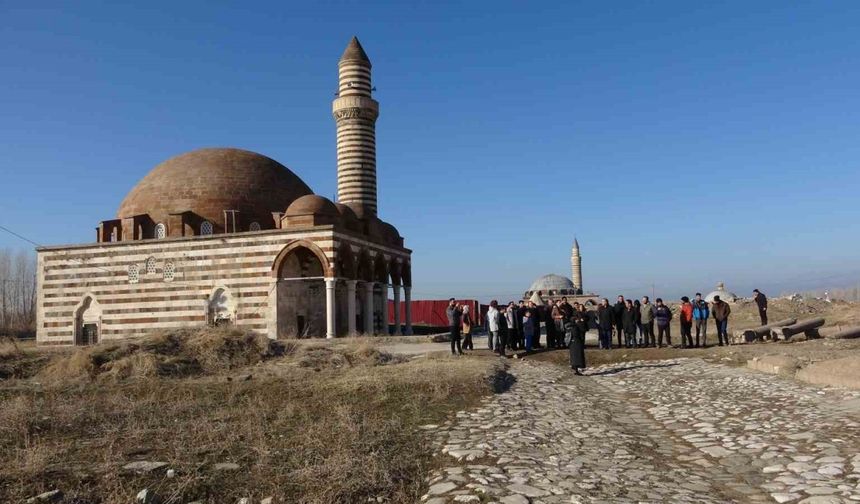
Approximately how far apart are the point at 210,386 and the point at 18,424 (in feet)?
13.0

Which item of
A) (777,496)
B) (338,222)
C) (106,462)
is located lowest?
(777,496)

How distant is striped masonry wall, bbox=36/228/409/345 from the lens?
26.1m

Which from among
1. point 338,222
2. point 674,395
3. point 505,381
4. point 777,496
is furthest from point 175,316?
point 777,496

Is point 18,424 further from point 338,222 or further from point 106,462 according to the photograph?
point 338,222

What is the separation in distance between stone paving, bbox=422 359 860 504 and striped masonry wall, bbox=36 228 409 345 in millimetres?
17189

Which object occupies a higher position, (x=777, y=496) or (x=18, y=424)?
(x=18, y=424)

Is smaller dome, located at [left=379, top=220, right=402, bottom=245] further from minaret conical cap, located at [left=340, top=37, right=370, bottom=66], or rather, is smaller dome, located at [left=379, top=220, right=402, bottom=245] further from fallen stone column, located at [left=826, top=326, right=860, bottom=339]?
fallen stone column, located at [left=826, top=326, right=860, bottom=339]

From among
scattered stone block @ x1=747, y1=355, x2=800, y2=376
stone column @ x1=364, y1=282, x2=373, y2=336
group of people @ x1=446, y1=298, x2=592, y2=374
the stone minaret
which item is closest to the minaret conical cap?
the stone minaret

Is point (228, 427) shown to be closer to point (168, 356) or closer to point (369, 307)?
point (168, 356)

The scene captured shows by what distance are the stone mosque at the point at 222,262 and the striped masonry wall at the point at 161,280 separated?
0.04 meters

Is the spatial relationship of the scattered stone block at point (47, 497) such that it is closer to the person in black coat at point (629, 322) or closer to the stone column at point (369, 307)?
the person in black coat at point (629, 322)

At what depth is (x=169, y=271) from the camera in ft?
89.8

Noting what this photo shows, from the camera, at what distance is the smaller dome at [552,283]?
69.6 m

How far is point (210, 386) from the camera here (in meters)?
11.0
